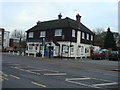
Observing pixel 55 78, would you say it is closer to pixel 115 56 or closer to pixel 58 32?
pixel 115 56

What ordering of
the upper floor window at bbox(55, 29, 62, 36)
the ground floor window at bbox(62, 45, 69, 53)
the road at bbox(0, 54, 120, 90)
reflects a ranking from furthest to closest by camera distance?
the upper floor window at bbox(55, 29, 62, 36) < the ground floor window at bbox(62, 45, 69, 53) < the road at bbox(0, 54, 120, 90)

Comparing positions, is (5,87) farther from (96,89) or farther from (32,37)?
(32,37)

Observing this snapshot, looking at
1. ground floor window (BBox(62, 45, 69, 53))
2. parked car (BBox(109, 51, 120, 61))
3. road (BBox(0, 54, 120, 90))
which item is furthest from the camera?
ground floor window (BBox(62, 45, 69, 53))

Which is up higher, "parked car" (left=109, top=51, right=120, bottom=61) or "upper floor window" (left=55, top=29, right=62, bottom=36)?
"upper floor window" (left=55, top=29, right=62, bottom=36)

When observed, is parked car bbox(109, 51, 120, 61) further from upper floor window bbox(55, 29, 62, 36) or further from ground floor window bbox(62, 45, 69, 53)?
upper floor window bbox(55, 29, 62, 36)

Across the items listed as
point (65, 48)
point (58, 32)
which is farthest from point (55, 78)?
point (58, 32)

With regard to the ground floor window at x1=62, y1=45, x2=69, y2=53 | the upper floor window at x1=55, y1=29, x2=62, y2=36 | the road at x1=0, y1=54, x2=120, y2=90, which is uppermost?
the upper floor window at x1=55, y1=29, x2=62, y2=36

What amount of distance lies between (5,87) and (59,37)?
90.9 ft

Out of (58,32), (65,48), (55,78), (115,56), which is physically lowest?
(55,78)

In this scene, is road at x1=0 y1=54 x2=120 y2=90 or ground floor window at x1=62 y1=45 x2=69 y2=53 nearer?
road at x1=0 y1=54 x2=120 y2=90

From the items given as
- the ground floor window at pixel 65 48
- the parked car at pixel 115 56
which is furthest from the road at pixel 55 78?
the ground floor window at pixel 65 48

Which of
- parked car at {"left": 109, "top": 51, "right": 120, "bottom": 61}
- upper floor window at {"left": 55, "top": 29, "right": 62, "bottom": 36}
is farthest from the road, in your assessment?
upper floor window at {"left": 55, "top": 29, "right": 62, "bottom": 36}

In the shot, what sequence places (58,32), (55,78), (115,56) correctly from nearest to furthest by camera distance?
(55,78), (115,56), (58,32)

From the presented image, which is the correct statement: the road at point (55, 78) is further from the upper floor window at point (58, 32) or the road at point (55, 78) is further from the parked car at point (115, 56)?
the upper floor window at point (58, 32)
